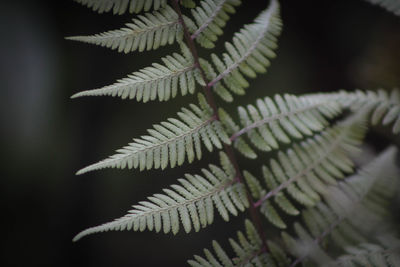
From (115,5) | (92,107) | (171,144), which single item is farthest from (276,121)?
(92,107)

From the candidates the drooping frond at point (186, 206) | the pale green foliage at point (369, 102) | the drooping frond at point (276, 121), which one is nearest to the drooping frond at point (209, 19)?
the drooping frond at point (276, 121)

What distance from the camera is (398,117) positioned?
1.18 meters

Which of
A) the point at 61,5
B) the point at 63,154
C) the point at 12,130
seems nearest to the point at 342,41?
the point at 61,5

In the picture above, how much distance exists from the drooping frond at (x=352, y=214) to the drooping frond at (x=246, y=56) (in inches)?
23.6

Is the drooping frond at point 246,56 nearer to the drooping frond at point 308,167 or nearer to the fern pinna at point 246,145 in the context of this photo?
the fern pinna at point 246,145

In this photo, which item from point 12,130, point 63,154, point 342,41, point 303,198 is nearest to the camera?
point 303,198

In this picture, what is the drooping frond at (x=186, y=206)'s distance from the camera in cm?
91

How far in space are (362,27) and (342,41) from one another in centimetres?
19

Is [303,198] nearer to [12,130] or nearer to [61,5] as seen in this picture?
[12,130]

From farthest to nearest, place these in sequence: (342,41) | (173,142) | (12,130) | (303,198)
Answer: (342,41) < (12,130) < (303,198) < (173,142)

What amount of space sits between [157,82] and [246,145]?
0.44 meters

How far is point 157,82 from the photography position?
101cm

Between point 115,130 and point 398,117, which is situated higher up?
point 115,130

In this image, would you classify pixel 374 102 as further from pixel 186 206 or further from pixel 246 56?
pixel 186 206
